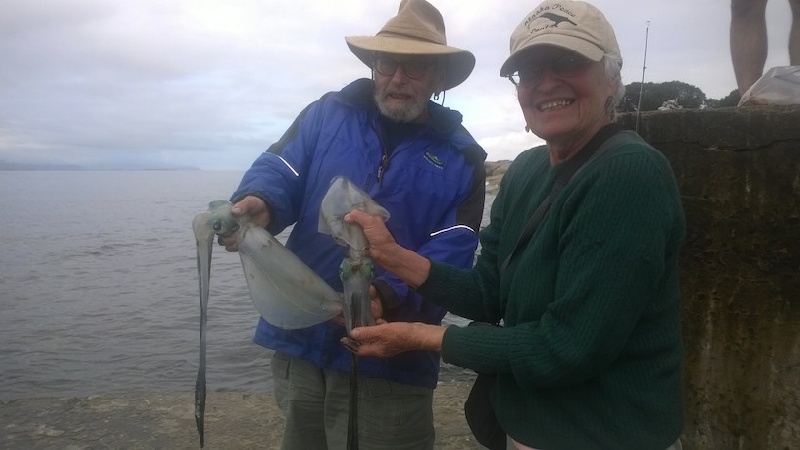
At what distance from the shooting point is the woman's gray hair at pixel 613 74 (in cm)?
215

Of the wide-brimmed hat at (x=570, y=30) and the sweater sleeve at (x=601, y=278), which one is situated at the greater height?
the wide-brimmed hat at (x=570, y=30)

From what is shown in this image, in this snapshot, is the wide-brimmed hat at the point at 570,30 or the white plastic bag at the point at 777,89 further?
the white plastic bag at the point at 777,89

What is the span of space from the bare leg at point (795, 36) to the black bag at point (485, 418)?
12.9ft

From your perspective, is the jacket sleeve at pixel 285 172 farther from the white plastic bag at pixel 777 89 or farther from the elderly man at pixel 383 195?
the white plastic bag at pixel 777 89

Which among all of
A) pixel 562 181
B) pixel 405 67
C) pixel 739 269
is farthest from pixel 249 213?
pixel 739 269

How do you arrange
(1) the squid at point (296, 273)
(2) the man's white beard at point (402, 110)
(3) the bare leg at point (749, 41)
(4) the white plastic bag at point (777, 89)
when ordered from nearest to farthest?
(1) the squid at point (296, 273) → (2) the man's white beard at point (402, 110) → (4) the white plastic bag at point (777, 89) → (3) the bare leg at point (749, 41)

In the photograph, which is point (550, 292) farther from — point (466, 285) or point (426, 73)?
point (426, 73)

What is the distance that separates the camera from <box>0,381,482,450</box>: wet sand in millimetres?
4590

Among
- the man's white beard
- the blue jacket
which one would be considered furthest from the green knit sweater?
the man's white beard

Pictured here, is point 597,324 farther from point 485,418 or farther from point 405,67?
point 405,67

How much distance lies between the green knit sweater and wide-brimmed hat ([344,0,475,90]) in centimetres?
119

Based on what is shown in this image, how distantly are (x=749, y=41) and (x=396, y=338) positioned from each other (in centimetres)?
401

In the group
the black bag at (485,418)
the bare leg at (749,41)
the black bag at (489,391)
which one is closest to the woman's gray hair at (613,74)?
the black bag at (489,391)

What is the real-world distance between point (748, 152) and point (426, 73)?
1.68m
